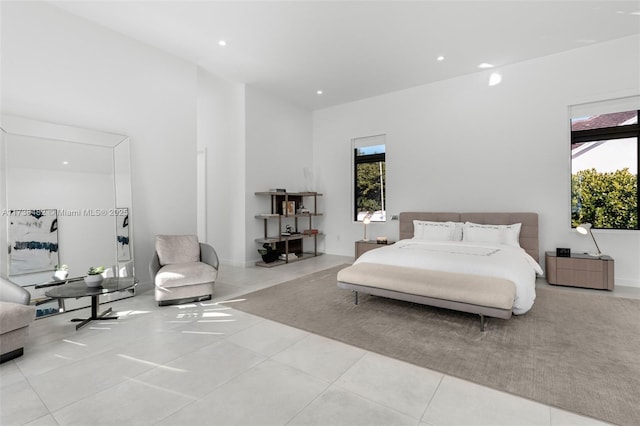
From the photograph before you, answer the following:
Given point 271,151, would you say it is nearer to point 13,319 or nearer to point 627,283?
point 13,319

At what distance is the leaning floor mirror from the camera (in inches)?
123

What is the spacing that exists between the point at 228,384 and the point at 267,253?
12.8 feet

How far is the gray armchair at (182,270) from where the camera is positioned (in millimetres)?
3557

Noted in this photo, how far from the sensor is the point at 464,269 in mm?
3240

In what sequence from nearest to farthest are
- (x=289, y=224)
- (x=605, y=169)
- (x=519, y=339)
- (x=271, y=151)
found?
(x=519, y=339)
(x=605, y=169)
(x=271, y=151)
(x=289, y=224)

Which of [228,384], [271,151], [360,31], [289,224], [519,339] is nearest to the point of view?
[228,384]

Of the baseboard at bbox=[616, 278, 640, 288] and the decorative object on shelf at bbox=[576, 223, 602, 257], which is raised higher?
the decorative object on shelf at bbox=[576, 223, 602, 257]

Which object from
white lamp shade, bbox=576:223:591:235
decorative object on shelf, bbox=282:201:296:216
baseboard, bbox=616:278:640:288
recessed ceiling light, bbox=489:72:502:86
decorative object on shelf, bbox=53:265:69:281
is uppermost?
recessed ceiling light, bbox=489:72:502:86

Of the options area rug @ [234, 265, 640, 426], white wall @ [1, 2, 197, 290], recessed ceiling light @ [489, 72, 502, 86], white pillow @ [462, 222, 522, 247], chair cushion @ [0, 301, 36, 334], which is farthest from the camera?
recessed ceiling light @ [489, 72, 502, 86]

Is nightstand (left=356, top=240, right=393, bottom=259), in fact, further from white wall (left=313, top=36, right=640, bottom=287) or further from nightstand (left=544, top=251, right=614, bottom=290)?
nightstand (left=544, top=251, right=614, bottom=290)

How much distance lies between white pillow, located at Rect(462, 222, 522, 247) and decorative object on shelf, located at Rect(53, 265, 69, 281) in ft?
17.2

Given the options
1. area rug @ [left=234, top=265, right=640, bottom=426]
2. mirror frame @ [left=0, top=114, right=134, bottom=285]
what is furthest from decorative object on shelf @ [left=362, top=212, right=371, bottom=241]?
mirror frame @ [left=0, top=114, right=134, bottom=285]

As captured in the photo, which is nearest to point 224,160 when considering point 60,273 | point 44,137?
point 44,137

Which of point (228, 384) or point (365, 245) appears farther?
point (365, 245)
